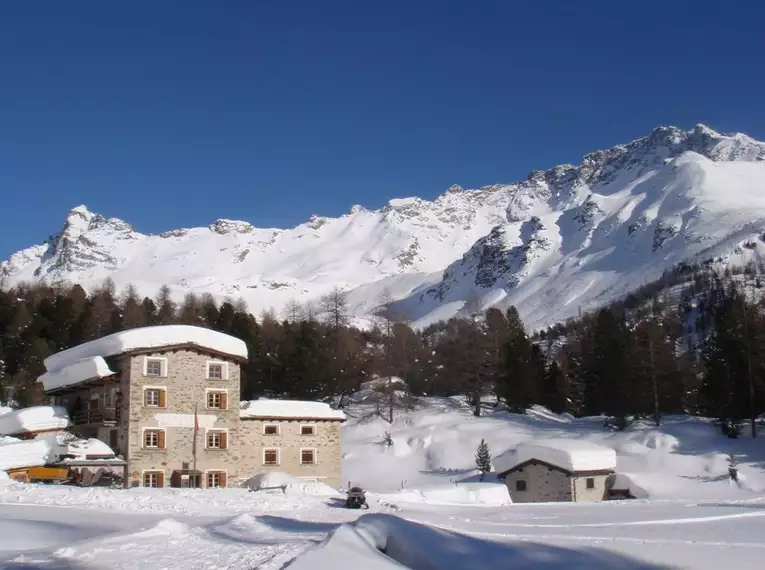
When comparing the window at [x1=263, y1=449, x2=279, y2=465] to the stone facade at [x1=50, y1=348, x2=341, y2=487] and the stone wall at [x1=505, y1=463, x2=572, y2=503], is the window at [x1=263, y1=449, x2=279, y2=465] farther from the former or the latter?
the stone wall at [x1=505, y1=463, x2=572, y2=503]

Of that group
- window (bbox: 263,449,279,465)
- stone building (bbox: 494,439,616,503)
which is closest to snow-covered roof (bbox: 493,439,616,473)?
stone building (bbox: 494,439,616,503)

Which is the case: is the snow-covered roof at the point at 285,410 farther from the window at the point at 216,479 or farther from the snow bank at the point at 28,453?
the snow bank at the point at 28,453

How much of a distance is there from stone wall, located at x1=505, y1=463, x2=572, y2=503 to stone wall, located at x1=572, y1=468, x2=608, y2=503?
42 centimetres

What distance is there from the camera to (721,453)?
49.8m

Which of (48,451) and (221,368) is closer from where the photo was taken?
(48,451)

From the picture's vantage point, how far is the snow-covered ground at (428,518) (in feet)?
49.6

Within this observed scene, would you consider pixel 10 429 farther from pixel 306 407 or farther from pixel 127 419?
pixel 306 407

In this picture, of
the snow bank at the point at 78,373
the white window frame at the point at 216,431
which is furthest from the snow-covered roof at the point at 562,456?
the snow bank at the point at 78,373

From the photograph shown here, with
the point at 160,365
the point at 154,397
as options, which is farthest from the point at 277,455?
the point at 160,365

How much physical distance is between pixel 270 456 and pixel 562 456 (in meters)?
16.5

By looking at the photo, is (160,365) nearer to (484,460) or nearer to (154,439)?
(154,439)

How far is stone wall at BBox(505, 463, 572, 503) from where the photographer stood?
45.5 metres

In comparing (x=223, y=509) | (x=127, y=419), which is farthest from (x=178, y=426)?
(x=223, y=509)

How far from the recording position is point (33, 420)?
4019 centimetres
